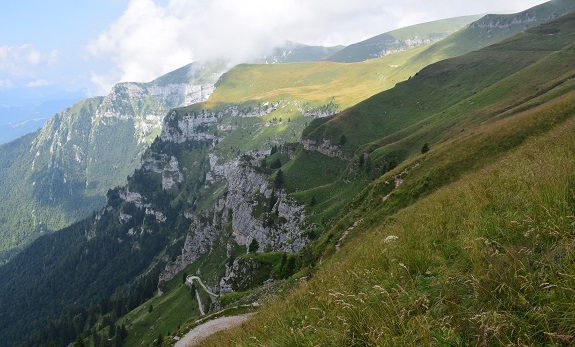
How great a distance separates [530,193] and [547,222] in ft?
6.19

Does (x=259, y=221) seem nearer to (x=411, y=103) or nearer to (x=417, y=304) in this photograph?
(x=411, y=103)

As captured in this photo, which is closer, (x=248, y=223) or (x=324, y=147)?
(x=248, y=223)

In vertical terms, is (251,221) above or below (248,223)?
above

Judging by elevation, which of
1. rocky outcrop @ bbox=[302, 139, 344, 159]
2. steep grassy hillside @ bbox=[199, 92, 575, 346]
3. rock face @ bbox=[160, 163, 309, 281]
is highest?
steep grassy hillside @ bbox=[199, 92, 575, 346]

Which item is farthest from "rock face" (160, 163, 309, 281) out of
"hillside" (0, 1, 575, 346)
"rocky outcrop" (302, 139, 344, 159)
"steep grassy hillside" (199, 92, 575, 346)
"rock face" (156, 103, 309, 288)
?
"steep grassy hillside" (199, 92, 575, 346)

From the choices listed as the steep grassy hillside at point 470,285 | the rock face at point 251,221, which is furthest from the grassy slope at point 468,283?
the rock face at point 251,221

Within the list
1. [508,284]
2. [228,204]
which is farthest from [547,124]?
[228,204]

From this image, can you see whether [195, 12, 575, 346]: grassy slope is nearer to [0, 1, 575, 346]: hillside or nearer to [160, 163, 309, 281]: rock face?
[0, 1, 575, 346]: hillside

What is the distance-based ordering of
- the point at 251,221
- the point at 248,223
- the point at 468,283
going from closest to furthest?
the point at 468,283 < the point at 251,221 < the point at 248,223

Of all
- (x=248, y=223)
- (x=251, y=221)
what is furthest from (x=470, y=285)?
(x=248, y=223)

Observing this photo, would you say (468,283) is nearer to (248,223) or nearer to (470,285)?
(470,285)

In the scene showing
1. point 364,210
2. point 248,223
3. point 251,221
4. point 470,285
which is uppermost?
point 470,285

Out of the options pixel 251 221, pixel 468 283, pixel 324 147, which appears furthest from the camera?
pixel 324 147

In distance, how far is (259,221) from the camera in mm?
109188
